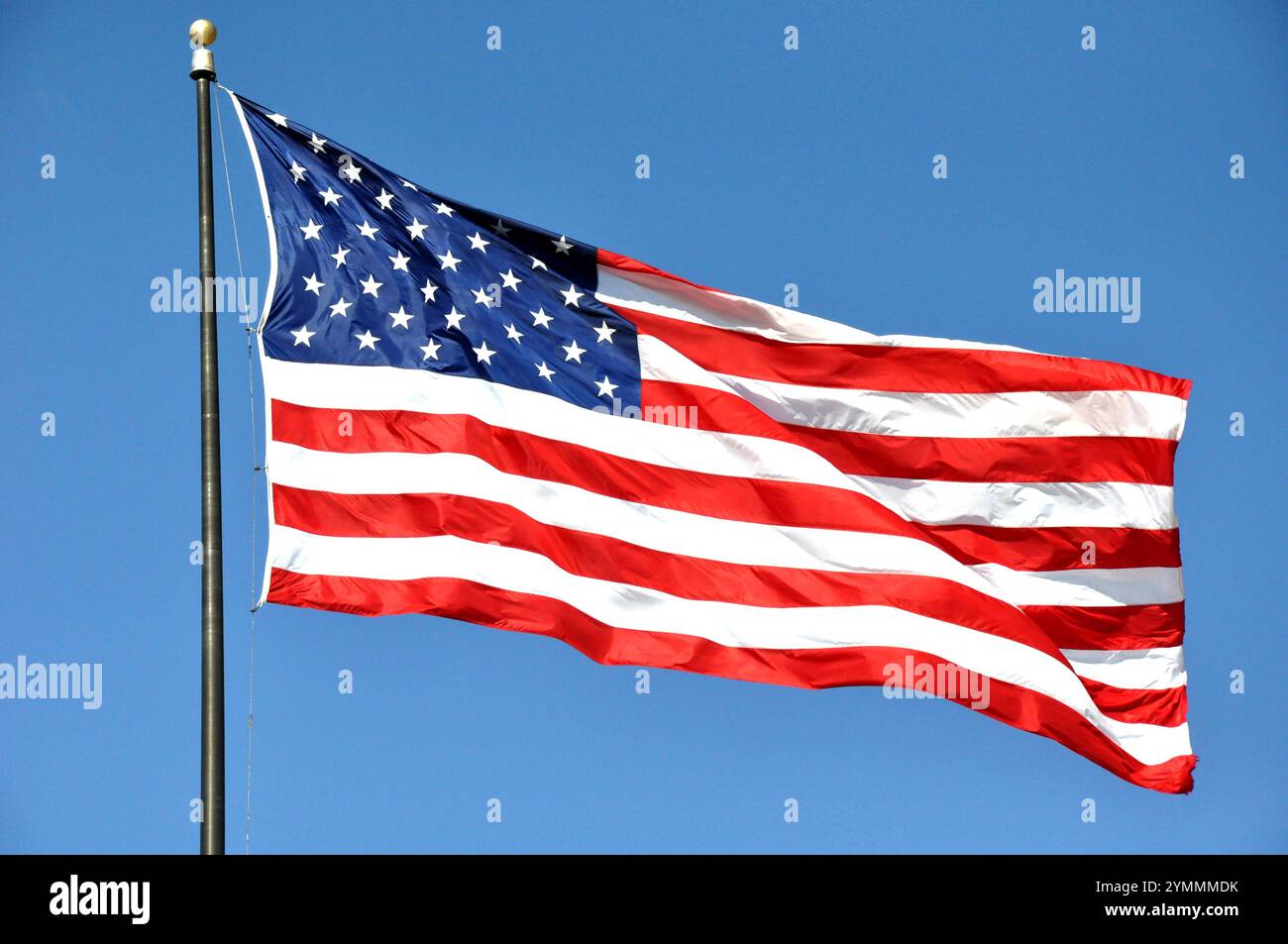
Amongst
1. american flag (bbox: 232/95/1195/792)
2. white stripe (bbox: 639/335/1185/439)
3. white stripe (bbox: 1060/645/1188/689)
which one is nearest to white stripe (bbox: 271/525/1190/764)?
american flag (bbox: 232/95/1195/792)

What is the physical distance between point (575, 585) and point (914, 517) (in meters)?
3.83

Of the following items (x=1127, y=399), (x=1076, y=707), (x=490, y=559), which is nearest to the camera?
(x=490, y=559)

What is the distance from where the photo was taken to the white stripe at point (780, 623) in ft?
57.3

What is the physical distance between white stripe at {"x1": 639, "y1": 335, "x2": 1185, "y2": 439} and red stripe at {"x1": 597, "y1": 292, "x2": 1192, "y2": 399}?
78mm

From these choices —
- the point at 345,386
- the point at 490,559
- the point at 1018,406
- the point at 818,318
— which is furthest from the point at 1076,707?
the point at 345,386

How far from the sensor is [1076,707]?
1870 cm

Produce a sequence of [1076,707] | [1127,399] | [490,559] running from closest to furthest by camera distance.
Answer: [490,559] → [1076,707] → [1127,399]

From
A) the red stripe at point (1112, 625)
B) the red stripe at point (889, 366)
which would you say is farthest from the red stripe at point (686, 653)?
the red stripe at point (889, 366)

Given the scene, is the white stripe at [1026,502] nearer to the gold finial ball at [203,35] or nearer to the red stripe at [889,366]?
the red stripe at [889,366]

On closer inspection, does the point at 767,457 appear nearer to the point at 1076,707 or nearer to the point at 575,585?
the point at 575,585

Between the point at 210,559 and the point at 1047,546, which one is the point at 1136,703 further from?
the point at 210,559

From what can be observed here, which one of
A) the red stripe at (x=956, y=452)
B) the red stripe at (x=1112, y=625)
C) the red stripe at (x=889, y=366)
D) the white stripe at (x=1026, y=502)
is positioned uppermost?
the red stripe at (x=889, y=366)

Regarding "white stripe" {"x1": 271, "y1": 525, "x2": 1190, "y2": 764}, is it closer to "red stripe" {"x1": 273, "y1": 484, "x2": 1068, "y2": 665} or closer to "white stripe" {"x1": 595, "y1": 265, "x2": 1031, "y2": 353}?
"red stripe" {"x1": 273, "y1": 484, "x2": 1068, "y2": 665}

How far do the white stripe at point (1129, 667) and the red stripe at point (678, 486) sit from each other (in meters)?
0.92
